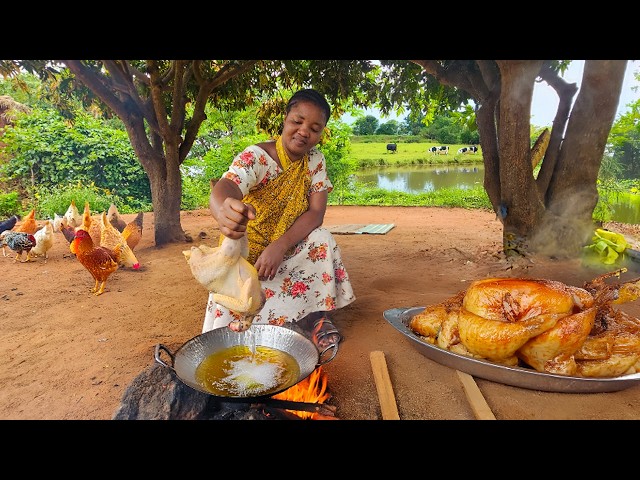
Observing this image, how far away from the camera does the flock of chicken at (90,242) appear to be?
407cm

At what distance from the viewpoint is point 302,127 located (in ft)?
9.16

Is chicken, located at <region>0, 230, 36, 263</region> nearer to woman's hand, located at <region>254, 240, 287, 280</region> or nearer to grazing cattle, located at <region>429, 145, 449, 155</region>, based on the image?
woman's hand, located at <region>254, 240, 287, 280</region>

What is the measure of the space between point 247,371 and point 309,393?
35 cm

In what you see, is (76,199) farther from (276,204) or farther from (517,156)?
(517,156)

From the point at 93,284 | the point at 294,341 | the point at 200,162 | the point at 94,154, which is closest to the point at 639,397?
the point at 294,341

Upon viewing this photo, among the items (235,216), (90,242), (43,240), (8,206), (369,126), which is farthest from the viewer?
(369,126)

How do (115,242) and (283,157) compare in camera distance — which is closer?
(283,157)

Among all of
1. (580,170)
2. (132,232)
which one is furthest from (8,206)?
(580,170)

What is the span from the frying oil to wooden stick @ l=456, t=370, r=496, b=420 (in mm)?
928

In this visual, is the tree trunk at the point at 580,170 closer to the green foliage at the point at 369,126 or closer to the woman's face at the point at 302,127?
the woman's face at the point at 302,127

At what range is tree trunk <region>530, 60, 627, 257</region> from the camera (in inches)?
169

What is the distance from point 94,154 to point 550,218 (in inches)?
427

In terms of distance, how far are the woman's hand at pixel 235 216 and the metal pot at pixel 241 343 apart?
2.25 ft

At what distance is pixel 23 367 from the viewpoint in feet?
8.79
